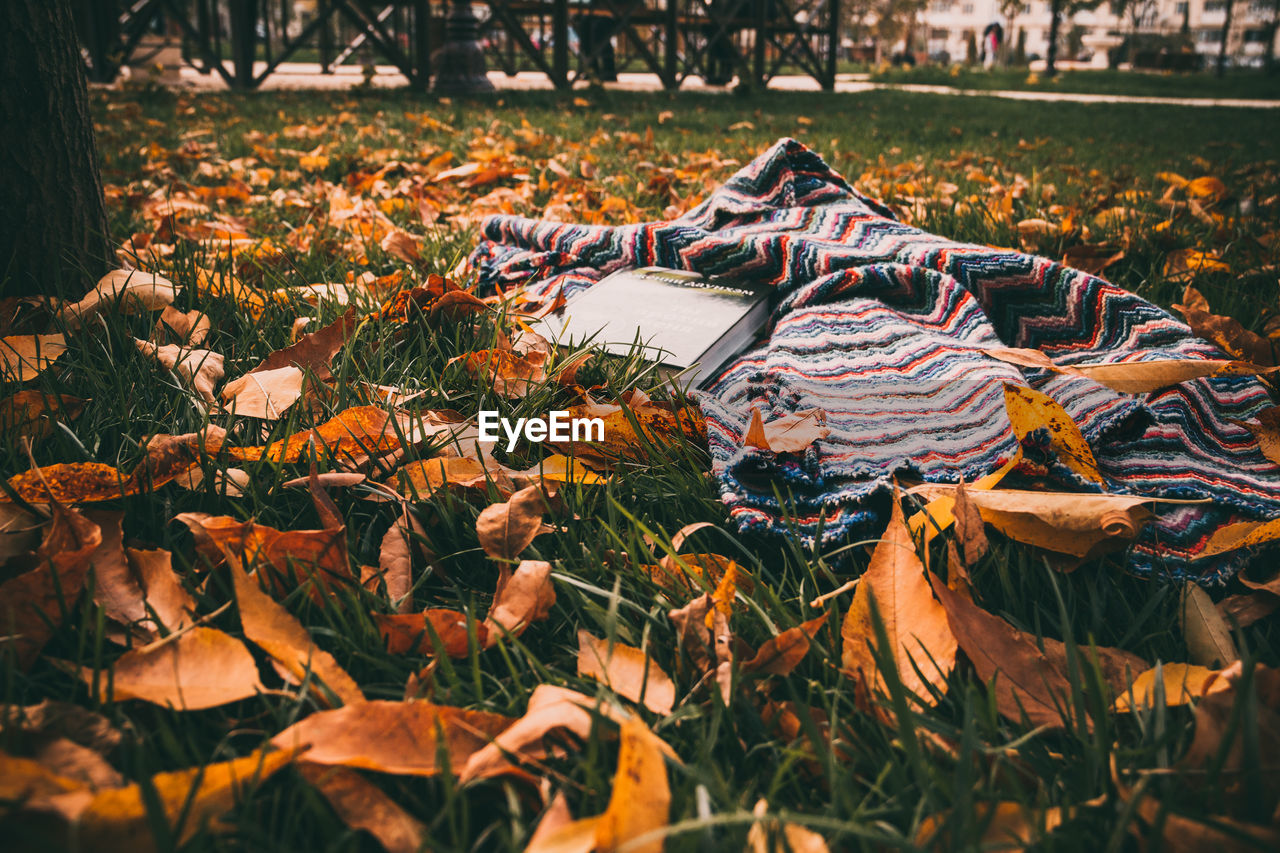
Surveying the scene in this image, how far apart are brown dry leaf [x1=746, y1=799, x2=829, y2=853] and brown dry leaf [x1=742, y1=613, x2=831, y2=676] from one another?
191 mm

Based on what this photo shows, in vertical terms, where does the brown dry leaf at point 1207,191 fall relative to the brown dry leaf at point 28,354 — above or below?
above

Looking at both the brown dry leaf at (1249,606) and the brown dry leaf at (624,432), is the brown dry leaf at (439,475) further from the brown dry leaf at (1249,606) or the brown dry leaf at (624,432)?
the brown dry leaf at (1249,606)

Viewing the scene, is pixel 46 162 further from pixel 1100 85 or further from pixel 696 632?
pixel 1100 85

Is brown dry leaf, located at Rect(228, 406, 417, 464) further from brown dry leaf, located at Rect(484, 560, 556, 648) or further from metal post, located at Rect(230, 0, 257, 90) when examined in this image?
metal post, located at Rect(230, 0, 257, 90)

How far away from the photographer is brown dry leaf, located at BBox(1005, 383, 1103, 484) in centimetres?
107

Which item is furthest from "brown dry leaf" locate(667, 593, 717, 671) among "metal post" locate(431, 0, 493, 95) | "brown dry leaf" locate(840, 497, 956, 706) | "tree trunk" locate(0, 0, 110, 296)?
"metal post" locate(431, 0, 493, 95)

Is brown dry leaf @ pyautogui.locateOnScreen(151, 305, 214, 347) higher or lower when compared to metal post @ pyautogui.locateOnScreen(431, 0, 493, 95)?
lower

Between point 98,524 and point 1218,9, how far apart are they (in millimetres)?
88173

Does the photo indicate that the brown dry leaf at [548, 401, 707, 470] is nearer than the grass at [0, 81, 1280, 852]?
No

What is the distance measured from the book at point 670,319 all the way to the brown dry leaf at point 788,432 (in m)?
0.24

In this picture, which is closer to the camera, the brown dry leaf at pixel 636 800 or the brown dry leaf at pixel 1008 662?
Answer: the brown dry leaf at pixel 636 800

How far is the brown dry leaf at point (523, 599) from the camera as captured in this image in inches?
33.6

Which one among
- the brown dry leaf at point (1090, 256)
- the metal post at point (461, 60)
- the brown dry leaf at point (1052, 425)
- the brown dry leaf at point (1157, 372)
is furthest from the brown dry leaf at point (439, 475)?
the metal post at point (461, 60)

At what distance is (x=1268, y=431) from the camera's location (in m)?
1.19
